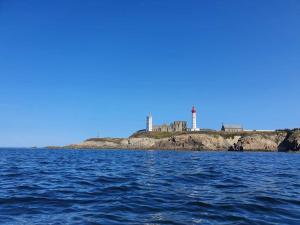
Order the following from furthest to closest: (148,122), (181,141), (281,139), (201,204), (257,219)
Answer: (148,122)
(181,141)
(281,139)
(201,204)
(257,219)

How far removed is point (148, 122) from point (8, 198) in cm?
16837

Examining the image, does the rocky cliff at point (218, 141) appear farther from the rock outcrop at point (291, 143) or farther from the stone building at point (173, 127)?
the stone building at point (173, 127)

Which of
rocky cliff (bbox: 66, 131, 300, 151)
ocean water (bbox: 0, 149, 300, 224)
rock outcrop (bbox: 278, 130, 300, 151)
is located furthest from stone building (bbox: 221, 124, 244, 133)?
ocean water (bbox: 0, 149, 300, 224)

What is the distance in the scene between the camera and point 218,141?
14212 centimetres

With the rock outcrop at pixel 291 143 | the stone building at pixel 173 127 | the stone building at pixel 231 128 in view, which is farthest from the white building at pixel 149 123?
the rock outcrop at pixel 291 143

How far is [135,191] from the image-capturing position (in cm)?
1582

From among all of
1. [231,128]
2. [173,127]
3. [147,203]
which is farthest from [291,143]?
[147,203]

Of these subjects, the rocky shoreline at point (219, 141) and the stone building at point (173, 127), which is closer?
the rocky shoreline at point (219, 141)

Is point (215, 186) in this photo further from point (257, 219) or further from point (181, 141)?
point (181, 141)

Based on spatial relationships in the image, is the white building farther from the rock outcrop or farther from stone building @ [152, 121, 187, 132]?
the rock outcrop

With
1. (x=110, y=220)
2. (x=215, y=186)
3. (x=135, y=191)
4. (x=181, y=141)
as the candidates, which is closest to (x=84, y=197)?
(x=135, y=191)

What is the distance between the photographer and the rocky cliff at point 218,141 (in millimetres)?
130875

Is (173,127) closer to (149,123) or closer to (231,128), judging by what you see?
(149,123)

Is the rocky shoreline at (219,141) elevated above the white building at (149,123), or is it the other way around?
the white building at (149,123)
